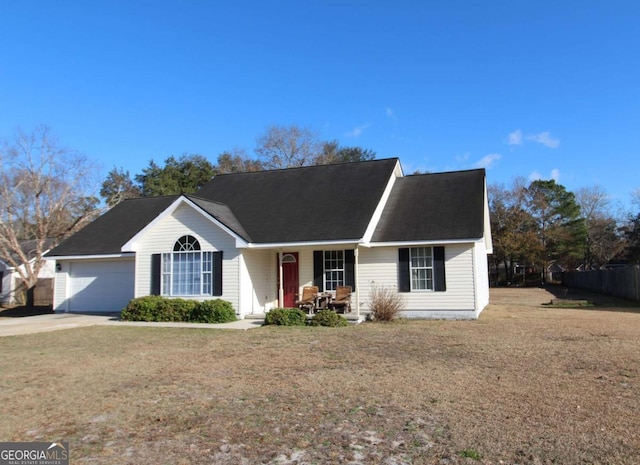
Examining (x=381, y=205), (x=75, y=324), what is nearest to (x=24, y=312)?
(x=75, y=324)

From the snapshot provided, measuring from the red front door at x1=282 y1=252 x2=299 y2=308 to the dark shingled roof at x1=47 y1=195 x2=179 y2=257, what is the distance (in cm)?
721

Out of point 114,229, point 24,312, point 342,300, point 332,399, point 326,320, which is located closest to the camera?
point 332,399

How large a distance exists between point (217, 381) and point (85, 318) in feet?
43.1

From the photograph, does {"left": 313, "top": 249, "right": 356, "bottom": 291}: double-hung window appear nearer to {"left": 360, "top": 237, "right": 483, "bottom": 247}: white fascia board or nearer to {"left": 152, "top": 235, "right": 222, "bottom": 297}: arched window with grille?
{"left": 360, "top": 237, "right": 483, "bottom": 247}: white fascia board

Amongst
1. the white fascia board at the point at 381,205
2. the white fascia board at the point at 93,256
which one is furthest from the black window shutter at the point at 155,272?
the white fascia board at the point at 381,205

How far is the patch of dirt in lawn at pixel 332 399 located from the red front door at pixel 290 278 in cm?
629

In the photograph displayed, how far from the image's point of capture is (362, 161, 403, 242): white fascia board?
56.2ft

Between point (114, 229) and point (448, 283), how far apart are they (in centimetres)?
1530

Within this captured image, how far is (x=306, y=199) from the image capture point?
20594 mm

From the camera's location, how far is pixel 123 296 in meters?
21.0

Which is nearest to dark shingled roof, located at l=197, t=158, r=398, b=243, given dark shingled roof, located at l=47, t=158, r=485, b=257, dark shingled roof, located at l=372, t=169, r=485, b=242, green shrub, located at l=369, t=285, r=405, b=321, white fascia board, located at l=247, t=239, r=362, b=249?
dark shingled roof, located at l=47, t=158, r=485, b=257

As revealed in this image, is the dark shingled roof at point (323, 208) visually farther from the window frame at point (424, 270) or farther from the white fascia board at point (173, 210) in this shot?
the window frame at point (424, 270)

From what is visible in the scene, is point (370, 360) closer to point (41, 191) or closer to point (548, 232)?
point (41, 191)

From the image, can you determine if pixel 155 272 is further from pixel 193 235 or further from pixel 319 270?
pixel 319 270
